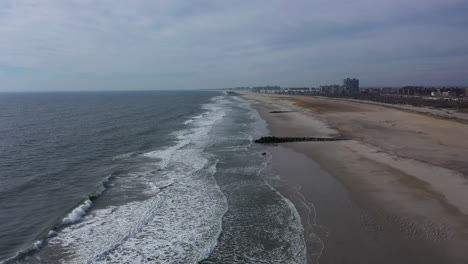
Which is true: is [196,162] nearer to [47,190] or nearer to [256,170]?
[256,170]

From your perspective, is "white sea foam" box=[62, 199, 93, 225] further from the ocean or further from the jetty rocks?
the jetty rocks

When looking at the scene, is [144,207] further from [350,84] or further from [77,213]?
[350,84]

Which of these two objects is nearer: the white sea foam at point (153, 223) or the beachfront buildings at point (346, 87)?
the white sea foam at point (153, 223)

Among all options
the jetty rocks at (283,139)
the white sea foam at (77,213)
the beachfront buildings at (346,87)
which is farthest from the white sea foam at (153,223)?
the beachfront buildings at (346,87)

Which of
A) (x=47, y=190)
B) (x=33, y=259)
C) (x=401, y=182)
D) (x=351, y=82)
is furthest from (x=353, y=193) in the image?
(x=351, y=82)

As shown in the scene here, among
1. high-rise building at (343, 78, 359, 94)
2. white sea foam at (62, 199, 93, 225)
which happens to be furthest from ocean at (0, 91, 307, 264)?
high-rise building at (343, 78, 359, 94)

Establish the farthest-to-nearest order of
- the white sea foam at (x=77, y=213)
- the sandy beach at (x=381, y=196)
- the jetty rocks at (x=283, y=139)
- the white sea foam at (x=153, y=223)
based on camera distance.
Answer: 1. the jetty rocks at (x=283, y=139)
2. the white sea foam at (x=77, y=213)
3. the white sea foam at (x=153, y=223)
4. the sandy beach at (x=381, y=196)

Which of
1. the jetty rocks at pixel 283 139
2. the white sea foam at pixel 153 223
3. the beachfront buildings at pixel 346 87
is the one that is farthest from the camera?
the beachfront buildings at pixel 346 87

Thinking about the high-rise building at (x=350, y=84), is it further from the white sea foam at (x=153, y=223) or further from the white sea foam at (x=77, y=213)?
the white sea foam at (x=77, y=213)

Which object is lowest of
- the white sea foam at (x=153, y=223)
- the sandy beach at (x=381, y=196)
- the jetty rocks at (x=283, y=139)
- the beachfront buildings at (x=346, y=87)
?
the white sea foam at (x=153, y=223)
